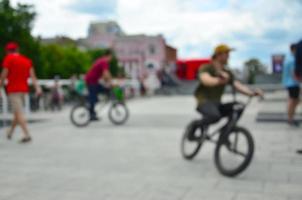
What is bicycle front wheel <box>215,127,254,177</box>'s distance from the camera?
5.30m

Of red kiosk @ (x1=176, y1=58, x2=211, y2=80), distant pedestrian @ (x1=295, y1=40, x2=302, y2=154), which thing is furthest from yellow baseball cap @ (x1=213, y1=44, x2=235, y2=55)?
red kiosk @ (x1=176, y1=58, x2=211, y2=80)

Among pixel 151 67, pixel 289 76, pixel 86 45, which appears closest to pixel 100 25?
pixel 86 45

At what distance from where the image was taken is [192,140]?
6.46m

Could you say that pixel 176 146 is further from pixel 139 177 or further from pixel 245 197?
pixel 245 197

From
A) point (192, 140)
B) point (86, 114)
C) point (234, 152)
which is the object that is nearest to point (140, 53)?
point (86, 114)

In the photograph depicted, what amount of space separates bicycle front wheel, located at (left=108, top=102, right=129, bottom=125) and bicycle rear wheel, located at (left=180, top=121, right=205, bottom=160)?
5815 mm

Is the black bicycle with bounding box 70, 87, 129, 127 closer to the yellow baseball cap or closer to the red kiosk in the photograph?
the yellow baseball cap

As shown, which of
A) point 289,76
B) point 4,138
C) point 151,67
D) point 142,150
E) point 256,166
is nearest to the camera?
point 256,166

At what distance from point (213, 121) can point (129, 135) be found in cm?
405

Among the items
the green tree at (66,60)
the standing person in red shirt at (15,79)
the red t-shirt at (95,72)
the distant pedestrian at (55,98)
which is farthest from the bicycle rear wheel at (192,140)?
the green tree at (66,60)

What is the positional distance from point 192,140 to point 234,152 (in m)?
1.04

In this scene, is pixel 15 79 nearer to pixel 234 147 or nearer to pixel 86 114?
pixel 86 114

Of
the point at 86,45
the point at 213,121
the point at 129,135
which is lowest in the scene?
the point at 129,135

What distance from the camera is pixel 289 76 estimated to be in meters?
10.3
